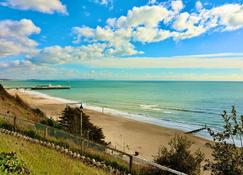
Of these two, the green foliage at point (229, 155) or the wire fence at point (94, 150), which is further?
the wire fence at point (94, 150)

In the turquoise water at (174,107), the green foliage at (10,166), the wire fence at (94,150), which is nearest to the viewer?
the green foliage at (10,166)

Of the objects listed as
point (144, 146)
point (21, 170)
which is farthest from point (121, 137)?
point (21, 170)

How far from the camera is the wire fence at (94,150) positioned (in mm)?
11003

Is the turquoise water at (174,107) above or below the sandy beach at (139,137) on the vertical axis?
above

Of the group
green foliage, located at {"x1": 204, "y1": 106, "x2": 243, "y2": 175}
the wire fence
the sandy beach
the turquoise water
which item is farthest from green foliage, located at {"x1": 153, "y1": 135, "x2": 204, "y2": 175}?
the turquoise water

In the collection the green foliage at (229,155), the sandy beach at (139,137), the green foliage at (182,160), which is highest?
the green foliage at (229,155)

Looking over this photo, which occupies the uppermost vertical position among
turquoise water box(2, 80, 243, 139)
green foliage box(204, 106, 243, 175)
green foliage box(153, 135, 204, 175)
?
green foliage box(204, 106, 243, 175)

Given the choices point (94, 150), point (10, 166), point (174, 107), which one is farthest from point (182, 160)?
point (174, 107)

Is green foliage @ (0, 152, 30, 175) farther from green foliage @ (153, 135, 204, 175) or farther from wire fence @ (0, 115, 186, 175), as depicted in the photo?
green foliage @ (153, 135, 204, 175)

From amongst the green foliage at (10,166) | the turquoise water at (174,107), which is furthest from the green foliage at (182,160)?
the turquoise water at (174,107)

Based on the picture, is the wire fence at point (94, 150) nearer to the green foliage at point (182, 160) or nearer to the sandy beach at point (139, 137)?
the green foliage at point (182, 160)

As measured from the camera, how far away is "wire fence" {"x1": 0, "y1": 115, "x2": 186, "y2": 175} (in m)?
11.0

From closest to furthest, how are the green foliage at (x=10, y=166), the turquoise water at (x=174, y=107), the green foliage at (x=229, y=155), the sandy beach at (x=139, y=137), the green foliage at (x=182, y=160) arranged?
the green foliage at (x=10, y=166) < the green foliage at (x=229, y=155) < the green foliage at (x=182, y=160) < the sandy beach at (x=139, y=137) < the turquoise water at (x=174, y=107)

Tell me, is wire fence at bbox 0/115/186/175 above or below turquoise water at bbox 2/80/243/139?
above
